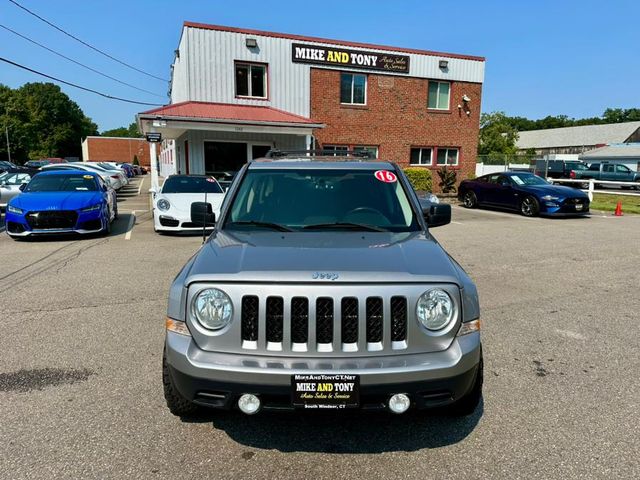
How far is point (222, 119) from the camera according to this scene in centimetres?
1738

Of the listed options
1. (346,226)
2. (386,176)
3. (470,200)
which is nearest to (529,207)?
(470,200)

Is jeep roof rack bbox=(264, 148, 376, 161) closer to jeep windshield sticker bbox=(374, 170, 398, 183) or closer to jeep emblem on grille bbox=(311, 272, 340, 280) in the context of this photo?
jeep windshield sticker bbox=(374, 170, 398, 183)

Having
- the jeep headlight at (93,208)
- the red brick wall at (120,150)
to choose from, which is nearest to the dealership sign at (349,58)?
the jeep headlight at (93,208)

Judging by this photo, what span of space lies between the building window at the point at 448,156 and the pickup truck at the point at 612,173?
51.6 feet

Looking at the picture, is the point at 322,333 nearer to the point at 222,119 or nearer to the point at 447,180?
the point at 222,119

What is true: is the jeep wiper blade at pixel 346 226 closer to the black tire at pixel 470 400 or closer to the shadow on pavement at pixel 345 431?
the black tire at pixel 470 400

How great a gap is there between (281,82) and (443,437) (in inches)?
800

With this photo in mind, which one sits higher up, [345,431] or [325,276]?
[325,276]

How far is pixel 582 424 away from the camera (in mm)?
3125

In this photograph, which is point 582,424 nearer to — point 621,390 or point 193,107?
point 621,390

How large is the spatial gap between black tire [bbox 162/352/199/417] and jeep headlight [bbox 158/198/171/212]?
8.36m

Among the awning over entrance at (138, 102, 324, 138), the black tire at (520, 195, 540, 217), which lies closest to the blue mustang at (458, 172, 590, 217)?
the black tire at (520, 195, 540, 217)

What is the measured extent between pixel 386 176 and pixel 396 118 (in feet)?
67.2

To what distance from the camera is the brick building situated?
19.5 metres
